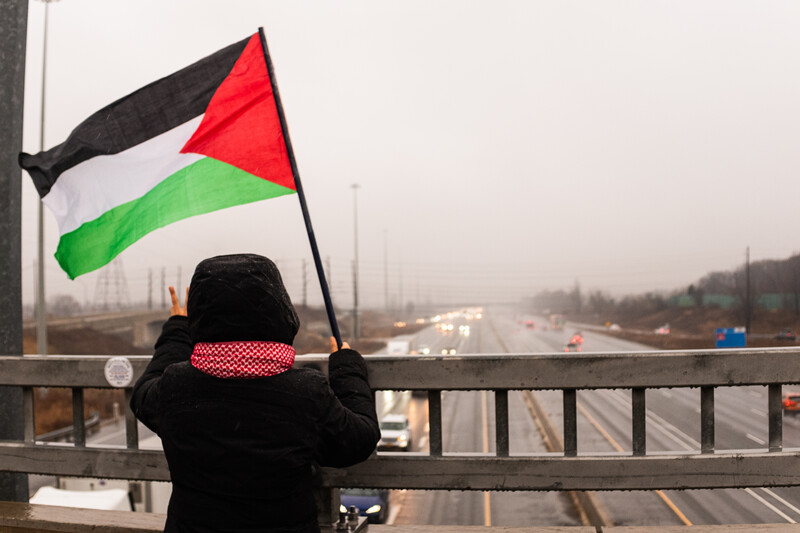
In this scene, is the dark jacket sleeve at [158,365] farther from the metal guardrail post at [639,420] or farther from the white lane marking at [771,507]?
the white lane marking at [771,507]

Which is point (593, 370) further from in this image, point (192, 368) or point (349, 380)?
point (192, 368)

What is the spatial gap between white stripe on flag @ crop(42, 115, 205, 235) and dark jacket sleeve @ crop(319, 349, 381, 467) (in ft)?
5.04

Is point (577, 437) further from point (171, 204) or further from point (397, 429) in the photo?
point (397, 429)

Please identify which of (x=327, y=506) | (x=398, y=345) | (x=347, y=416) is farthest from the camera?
(x=398, y=345)

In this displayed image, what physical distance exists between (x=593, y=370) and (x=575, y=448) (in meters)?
0.42

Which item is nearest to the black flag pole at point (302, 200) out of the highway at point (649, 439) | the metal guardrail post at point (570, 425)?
the highway at point (649, 439)

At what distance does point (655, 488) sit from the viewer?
2.81 metres

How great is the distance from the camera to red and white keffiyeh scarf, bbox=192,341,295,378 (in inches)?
78.3

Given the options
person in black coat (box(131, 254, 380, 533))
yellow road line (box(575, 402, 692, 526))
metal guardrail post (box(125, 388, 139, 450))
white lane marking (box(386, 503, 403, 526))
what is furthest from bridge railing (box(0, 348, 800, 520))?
white lane marking (box(386, 503, 403, 526))

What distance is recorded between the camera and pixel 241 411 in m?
1.98

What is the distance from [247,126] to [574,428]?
2.33 meters

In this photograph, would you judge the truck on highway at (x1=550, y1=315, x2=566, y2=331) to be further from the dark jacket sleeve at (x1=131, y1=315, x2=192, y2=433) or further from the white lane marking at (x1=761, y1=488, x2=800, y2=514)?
the dark jacket sleeve at (x1=131, y1=315, x2=192, y2=433)

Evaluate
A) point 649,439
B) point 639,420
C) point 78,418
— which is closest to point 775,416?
point 639,420

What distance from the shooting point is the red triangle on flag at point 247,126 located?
3.12 meters
